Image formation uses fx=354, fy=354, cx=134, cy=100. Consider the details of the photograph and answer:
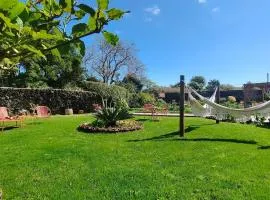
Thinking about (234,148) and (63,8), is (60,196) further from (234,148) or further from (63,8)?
(234,148)

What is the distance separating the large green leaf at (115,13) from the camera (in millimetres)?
1022

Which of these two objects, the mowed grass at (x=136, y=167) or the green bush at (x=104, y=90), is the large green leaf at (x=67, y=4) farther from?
the green bush at (x=104, y=90)

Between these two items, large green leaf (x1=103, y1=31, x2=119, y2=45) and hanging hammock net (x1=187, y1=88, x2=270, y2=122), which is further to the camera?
hanging hammock net (x1=187, y1=88, x2=270, y2=122)

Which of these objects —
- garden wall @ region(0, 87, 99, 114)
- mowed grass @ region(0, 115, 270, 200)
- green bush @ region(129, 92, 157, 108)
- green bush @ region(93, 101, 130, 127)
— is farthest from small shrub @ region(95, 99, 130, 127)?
green bush @ region(129, 92, 157, 108)

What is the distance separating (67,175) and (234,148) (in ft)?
12.3

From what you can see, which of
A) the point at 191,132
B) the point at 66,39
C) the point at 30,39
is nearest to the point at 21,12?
the point at 30,39

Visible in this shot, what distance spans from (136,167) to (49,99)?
1466 centimetres

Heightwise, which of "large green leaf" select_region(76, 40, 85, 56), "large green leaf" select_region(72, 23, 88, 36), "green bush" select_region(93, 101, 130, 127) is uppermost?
"large green leaf" select_region(72, 23, 88, 36)

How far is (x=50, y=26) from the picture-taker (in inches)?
44.0

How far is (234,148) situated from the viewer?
746 cm

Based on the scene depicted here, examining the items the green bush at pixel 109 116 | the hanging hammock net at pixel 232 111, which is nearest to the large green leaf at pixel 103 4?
the hanging hammock net at pixel 232 111

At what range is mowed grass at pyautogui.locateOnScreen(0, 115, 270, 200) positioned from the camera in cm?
453

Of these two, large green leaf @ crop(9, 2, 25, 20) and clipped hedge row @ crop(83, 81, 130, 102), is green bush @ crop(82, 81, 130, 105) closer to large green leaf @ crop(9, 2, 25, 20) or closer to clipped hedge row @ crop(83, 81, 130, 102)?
clipped hedge row @ crop(83, 81, 130, 102)

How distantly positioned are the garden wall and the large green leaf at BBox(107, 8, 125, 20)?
17.3 metres
